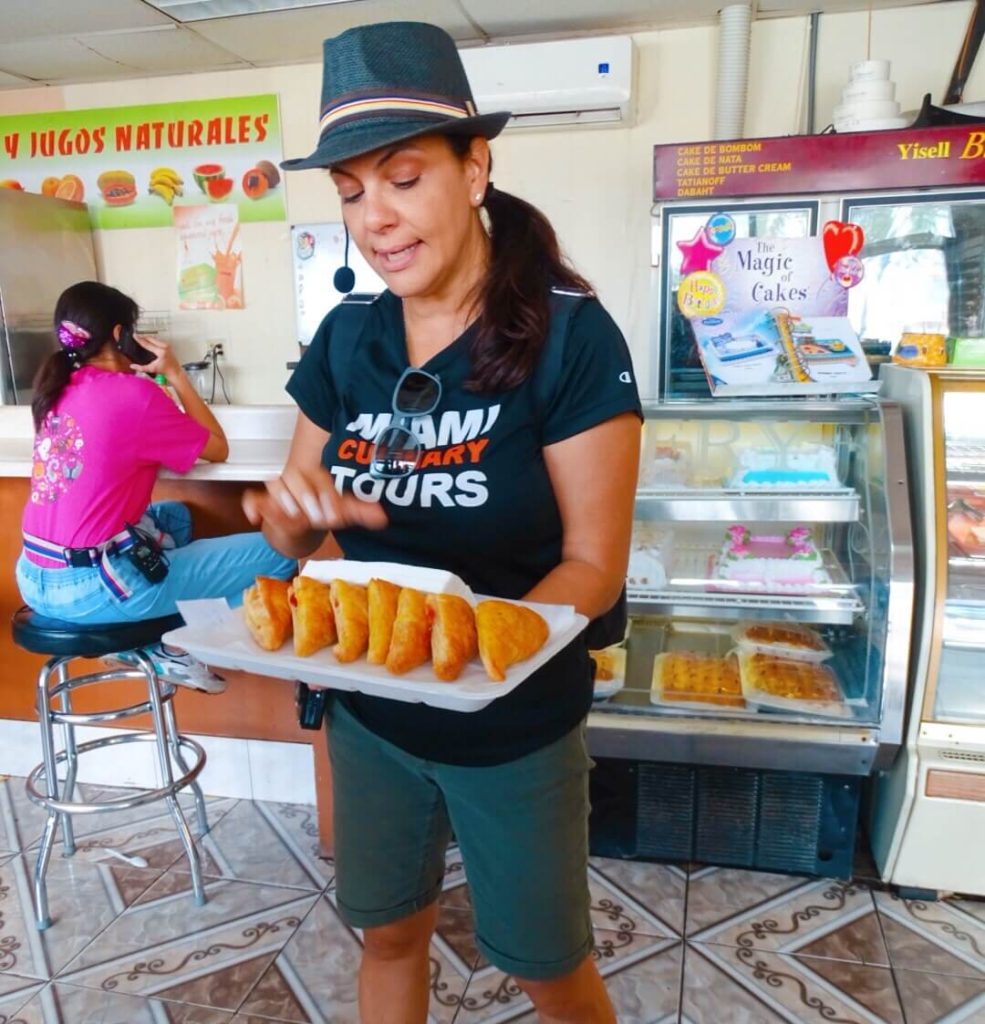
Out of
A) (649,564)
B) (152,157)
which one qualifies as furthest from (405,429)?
(152,157)

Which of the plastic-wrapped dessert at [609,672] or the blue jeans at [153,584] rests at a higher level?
the blue jeans at [153,584]

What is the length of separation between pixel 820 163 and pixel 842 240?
408mm

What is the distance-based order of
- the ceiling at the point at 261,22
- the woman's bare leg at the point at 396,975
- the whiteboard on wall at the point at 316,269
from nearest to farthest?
the woman's bare leg at the point at 396,975
the ceiling at the point at 261,22
the whiteboard on wall at the point at 316,269

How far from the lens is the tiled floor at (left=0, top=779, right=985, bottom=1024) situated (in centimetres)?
197

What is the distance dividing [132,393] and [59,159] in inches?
146

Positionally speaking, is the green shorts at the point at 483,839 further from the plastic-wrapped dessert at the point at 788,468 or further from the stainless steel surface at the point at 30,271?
the stainless steel surface at the point at 30,271

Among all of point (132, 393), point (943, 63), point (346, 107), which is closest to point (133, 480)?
point (132, 393)

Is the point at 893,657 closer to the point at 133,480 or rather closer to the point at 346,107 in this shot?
the point at 346,107

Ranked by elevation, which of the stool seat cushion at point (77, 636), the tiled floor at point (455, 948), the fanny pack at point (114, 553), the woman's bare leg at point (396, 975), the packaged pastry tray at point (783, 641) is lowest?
the tiled floor at point (455, 948)

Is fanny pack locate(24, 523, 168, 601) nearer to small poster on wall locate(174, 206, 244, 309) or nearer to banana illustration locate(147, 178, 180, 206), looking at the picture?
small poster on wall locate(174, 206, 244, 309)

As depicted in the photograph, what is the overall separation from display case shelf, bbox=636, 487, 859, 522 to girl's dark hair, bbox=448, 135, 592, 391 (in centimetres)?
124

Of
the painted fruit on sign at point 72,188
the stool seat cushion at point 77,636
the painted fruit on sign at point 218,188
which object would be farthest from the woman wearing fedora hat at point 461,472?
the painted fruit on sign at point 72,188

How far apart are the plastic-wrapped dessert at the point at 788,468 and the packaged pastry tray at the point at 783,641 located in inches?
20.6

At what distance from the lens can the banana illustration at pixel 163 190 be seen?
4.76m
